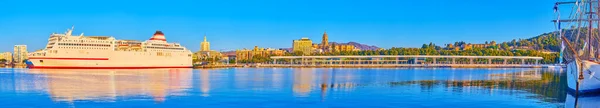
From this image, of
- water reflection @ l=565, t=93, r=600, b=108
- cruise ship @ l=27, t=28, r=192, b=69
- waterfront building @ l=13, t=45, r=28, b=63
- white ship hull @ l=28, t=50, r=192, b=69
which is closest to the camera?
water reflection @ l=565, t=93, r=600, b=108

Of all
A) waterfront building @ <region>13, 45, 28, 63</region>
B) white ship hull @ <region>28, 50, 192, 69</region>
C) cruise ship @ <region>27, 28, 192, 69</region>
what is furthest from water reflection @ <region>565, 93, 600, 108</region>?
waterfront building @ <region>13, 45, 28, 63</region>

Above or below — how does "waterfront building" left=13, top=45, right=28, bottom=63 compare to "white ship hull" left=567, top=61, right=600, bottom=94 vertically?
above

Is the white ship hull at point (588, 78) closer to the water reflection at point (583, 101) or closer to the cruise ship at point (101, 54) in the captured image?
the water reflection at point (583, 101)

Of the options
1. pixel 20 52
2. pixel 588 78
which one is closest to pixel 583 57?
pixel 588 78

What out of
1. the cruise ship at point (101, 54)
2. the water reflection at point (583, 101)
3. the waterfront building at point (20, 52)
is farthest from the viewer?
the waterfront building at point (20, 52)

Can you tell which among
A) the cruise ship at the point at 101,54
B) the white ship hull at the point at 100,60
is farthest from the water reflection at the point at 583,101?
the cruise ship at the point at 101,54

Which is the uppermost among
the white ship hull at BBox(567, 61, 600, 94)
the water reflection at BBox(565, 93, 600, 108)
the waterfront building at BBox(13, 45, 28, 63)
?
the waterfront building at BBox(13, 45, 28, 63)

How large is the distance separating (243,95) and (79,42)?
239 ft

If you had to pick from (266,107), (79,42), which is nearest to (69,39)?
(79,42)

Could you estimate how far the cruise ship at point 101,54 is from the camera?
307 ft

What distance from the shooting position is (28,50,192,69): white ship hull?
305 feet

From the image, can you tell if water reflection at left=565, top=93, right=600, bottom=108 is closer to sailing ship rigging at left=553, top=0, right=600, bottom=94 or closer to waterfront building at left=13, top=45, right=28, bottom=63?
sailing ship rigging at left=553, top=0, right=600, bottom=94

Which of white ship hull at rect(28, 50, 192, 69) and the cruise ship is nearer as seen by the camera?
white ship hull at rect(28, 50, 192, 69)

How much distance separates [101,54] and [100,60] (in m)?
1.14
